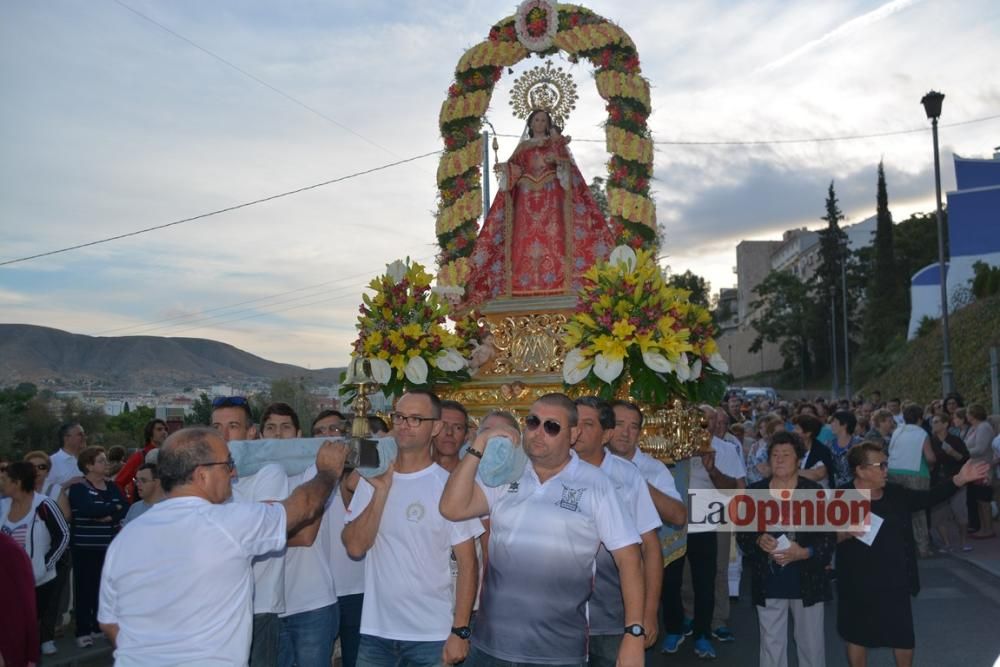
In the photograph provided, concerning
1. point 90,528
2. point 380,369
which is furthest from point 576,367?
point 90,528

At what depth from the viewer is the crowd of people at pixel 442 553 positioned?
3592mm

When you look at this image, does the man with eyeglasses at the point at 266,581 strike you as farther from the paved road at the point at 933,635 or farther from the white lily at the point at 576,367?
the paved road at the point at 933,635

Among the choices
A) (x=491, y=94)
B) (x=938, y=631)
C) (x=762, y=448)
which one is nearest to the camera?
(x=938, y=631)

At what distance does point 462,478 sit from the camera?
4.40 meters

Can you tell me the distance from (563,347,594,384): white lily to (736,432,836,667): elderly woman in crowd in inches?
58.2

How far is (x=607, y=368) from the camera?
7.10 metres

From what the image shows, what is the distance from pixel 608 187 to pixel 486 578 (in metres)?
6.31

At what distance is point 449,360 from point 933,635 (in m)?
4.87

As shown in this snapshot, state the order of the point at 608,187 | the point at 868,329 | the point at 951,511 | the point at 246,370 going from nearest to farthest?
the point at 608,187 < the point at 951,511 < the point at 246,370 < the point at 868,329

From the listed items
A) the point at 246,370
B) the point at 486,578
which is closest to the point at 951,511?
the point at 486,578

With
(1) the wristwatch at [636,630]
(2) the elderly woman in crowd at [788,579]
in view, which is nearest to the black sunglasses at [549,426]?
(1) the wristwatch at [636,630]

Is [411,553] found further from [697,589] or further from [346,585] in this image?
[697,589]

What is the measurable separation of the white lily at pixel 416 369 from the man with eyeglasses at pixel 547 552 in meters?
3.37

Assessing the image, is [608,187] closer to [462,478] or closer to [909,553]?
[909,553]
